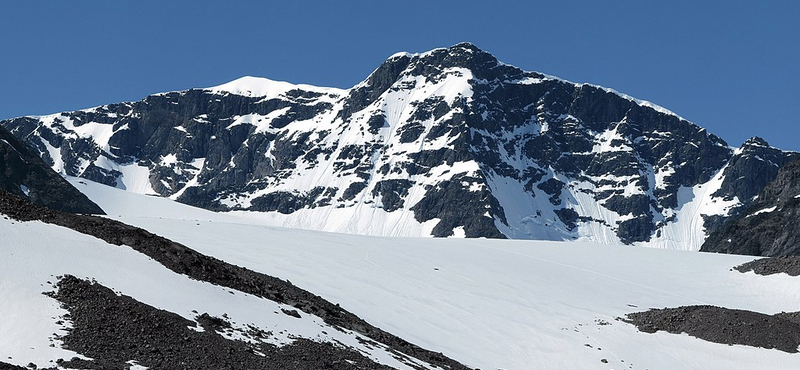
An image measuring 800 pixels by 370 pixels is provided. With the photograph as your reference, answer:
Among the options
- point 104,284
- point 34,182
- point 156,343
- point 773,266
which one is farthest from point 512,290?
point 34,182

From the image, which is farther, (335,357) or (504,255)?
(504,255)

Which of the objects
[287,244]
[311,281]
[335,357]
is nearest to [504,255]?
[287,244]

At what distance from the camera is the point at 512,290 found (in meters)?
61.4

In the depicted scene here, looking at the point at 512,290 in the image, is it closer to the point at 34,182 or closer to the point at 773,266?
the point at 773,266

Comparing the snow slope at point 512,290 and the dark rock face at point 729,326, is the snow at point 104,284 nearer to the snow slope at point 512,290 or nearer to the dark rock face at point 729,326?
the snow slope at point 512,290

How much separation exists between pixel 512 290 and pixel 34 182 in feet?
368

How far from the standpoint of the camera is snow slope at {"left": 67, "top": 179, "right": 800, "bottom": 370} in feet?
155

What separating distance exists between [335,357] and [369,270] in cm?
2607

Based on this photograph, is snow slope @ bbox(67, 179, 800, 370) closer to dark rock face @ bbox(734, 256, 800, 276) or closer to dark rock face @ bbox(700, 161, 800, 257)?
dark rock face @ bbox(734, 256, 800, 276)

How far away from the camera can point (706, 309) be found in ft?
182

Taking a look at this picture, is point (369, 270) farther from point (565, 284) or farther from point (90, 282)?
point (90, 282)

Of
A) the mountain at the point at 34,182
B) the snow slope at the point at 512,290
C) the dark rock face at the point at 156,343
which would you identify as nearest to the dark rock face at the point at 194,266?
the snow slope at the point at 512,290

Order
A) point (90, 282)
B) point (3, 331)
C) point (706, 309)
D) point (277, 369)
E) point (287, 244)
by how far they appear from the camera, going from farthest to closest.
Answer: point (287, 244) < point (706, 309) < point (90, 282) < point (277, 369) < point (3, 331)


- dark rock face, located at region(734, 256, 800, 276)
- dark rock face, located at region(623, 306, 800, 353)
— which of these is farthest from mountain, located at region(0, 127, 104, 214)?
dark rock face, located at region(623, 306, 800, 353)
